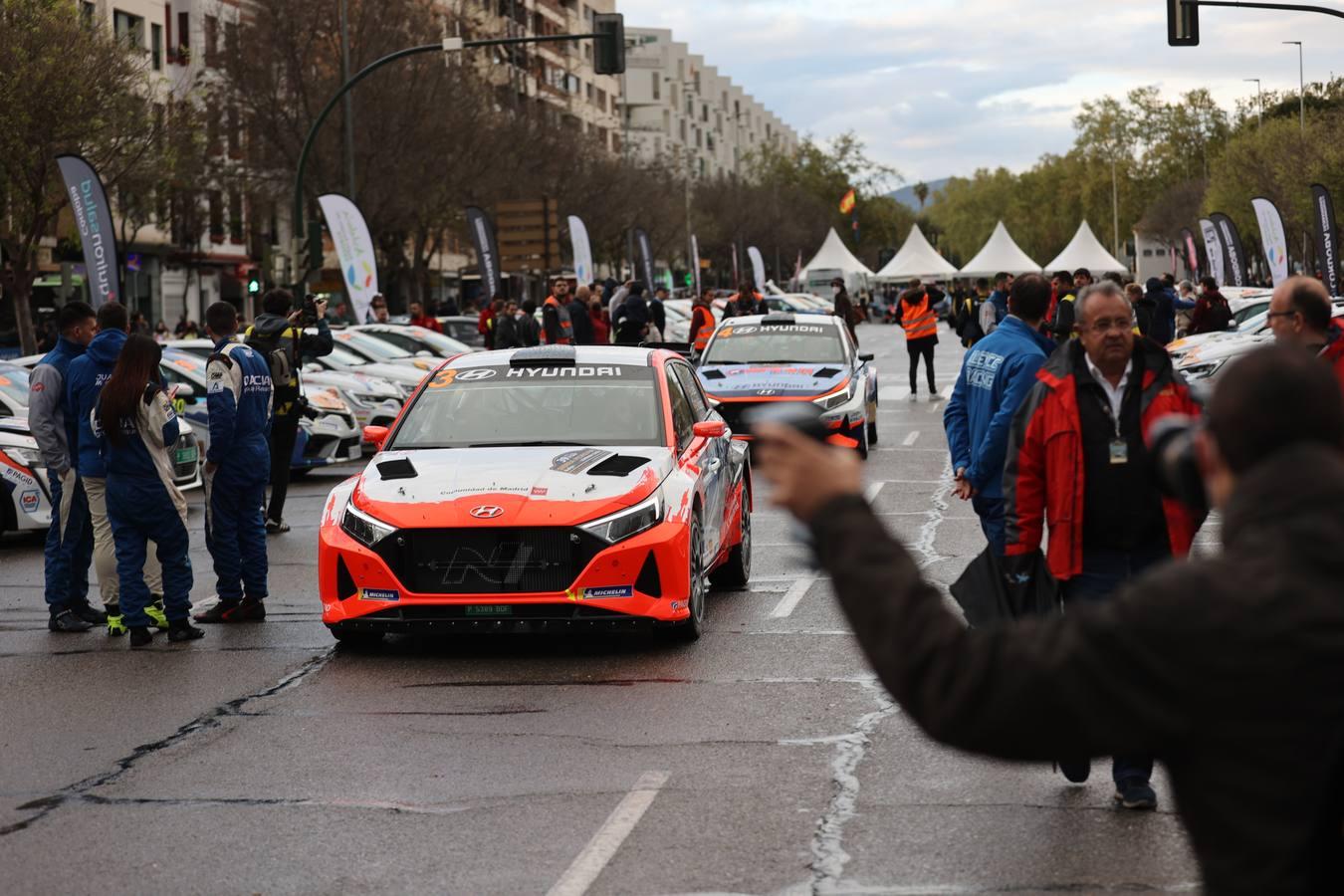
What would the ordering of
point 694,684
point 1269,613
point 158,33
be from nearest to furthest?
point 1269,613 < point 694,684 < point 158,33

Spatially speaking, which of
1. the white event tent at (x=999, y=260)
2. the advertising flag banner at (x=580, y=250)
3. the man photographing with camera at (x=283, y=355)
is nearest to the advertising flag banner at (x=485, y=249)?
the advertising flag banner at (x=580, y=250)

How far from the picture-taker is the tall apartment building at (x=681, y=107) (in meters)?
143

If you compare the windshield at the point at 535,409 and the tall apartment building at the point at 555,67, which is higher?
the tall apartment building at the point at 555,67

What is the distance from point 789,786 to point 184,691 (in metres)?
3.40

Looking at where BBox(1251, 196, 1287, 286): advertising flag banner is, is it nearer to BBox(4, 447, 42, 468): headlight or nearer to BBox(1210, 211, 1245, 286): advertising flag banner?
BBox(1210, 211, 1245, 286): advertising flag banner

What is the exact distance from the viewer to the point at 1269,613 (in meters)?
2.28

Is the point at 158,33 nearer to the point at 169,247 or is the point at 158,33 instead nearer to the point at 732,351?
the point at 169,247

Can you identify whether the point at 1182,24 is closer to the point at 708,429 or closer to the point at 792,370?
the point at 792,370

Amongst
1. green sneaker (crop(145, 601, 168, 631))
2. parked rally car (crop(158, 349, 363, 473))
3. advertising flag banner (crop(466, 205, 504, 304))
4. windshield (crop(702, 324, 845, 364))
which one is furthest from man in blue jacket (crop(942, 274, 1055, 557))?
advertising flag banner (crop(466, 205, 504, 304))

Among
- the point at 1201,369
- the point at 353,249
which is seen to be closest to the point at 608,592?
the point at 1201,369

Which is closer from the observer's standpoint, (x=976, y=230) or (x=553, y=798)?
(x=553, y=798)

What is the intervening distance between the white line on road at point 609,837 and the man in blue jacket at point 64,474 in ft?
16.6

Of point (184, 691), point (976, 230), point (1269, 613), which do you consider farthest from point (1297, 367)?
point (976, 230)

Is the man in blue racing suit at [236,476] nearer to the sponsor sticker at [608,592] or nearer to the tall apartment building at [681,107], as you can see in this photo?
the sponsor sticker at [608,592]
